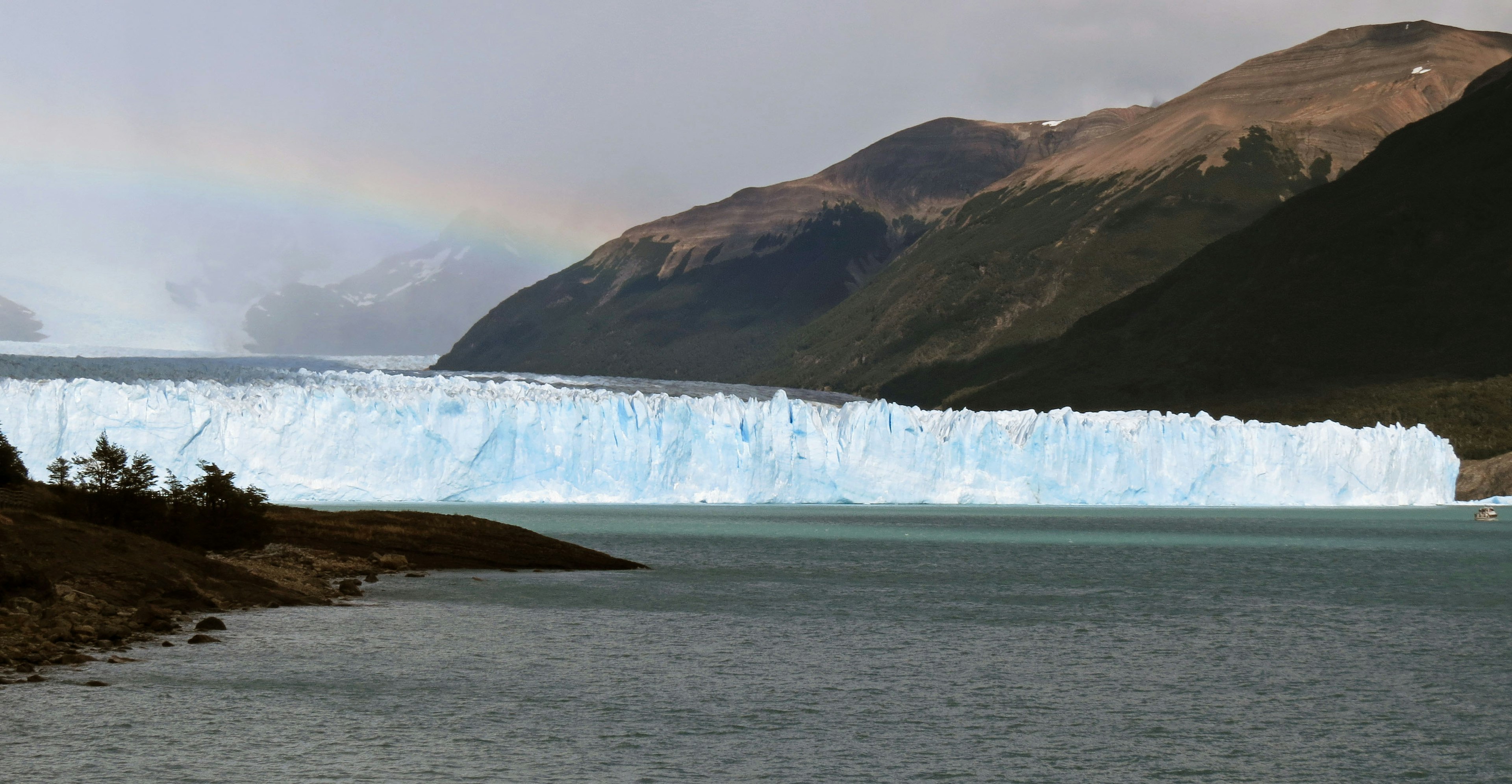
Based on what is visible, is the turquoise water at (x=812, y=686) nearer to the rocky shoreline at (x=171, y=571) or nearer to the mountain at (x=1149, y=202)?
the rocky shoreline at (x=171, y=571)

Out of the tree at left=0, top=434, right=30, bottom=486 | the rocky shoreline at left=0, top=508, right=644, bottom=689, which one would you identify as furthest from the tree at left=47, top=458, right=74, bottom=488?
the rocky shoreline at left=0, top=508, right=644, bottom=689

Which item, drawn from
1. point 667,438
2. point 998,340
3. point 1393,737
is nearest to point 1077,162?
point 998,340

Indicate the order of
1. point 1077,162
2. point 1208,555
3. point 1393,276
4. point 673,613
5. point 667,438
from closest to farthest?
point 673,613 → point 1208,555 → point 667,438 → point 1393,276 → point 1077,162

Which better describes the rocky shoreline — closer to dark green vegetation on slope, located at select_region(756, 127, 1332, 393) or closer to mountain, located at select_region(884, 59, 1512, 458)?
mountain, located at select_region(884, 59, 1512, 458)

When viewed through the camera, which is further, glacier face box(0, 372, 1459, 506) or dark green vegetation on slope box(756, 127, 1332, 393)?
dark green vegetation on slope box(756, 127, 1332, 393)

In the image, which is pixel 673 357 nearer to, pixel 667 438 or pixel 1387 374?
pixel 1387 374

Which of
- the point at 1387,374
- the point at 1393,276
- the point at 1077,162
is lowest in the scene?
the point at 1387,374

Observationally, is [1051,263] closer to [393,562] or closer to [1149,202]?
[1149,202]

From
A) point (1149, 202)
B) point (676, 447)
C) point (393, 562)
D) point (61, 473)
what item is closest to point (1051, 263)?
point (1149, 202)
